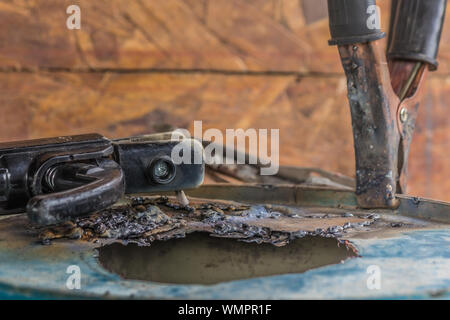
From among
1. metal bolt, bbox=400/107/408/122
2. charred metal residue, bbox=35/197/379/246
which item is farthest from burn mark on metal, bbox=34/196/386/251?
metal bolt, bbox=400/107/408/122

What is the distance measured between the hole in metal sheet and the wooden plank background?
181cm

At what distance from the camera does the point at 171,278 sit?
43.6 inches

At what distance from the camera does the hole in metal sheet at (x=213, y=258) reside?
1.10 m

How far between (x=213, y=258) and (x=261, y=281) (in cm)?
27

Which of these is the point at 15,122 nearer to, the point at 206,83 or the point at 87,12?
the point at 87,12

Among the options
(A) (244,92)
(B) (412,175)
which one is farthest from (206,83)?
(B) (412,175)

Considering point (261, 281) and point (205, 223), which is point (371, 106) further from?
point (261, 281)

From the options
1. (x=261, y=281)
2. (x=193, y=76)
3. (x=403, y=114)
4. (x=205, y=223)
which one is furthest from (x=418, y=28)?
(x=193, y=76)

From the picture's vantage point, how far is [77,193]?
3.09 ft

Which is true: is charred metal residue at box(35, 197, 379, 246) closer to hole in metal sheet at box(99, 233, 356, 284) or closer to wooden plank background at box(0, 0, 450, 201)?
hole in metal sheet at box(99, 233, 356, 284)

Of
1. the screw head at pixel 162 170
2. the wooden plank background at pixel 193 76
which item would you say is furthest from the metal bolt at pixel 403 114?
the wooden plank background at pixel 193 76

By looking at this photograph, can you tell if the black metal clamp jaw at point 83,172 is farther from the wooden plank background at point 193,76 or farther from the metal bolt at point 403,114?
the wooden plank background at point 193,76

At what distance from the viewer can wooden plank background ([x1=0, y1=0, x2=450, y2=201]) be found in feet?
10.1

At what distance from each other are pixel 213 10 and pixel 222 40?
16 cm
